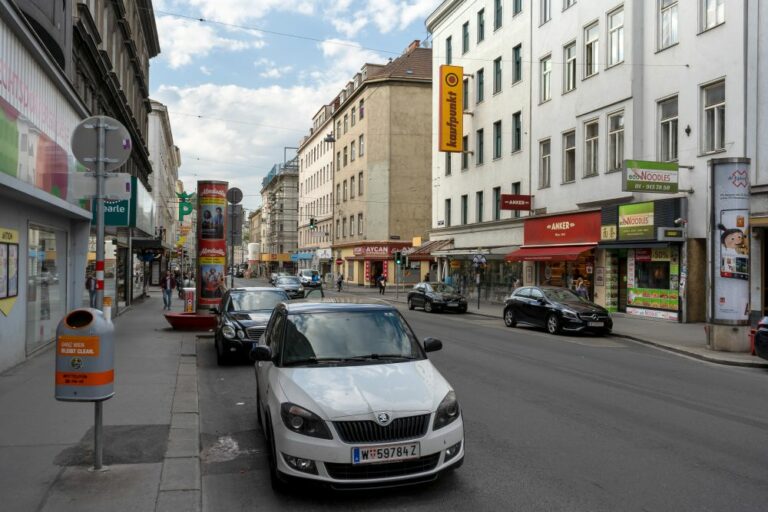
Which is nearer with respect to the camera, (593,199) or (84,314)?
(84,314)

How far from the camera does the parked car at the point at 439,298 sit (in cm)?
2791

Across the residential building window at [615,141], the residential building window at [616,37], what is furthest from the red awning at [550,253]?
the residential building window at [616,37]

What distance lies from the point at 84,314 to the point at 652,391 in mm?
7806

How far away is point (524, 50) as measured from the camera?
103 feet

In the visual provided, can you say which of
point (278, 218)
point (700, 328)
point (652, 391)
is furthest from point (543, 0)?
point (278, 218)

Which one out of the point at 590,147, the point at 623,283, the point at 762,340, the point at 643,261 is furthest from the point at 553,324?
the point at 590,147

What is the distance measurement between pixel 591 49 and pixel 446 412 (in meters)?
24.6

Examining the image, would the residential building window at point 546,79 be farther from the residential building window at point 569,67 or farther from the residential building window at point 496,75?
the residential building window at point 496,75

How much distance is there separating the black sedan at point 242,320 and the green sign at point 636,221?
1402 centimetres

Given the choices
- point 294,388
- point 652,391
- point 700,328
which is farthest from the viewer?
point 700,328

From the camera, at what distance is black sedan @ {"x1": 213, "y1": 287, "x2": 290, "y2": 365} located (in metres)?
11.3

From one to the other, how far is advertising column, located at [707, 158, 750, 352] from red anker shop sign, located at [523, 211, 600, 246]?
10.5m

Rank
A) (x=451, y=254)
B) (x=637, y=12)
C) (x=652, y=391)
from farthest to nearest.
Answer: (x=451, y=254) → (x=637, y=12) → (x=652, y=391)

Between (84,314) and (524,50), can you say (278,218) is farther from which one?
(84,314)
